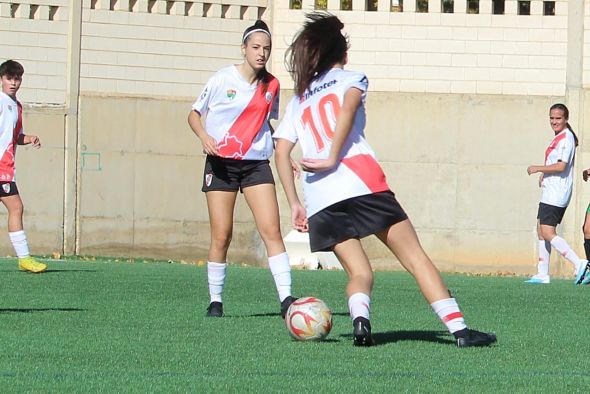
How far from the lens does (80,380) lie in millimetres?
5910

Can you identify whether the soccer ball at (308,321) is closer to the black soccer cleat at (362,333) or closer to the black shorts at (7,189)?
the black soccer cleat at (362,333)

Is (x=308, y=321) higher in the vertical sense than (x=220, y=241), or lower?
lower

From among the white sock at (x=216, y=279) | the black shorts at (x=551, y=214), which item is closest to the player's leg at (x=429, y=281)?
the white sock at (x=216, y=279)

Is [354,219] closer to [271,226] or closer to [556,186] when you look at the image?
[271,226]

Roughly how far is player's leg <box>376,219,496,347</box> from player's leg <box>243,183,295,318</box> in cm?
217

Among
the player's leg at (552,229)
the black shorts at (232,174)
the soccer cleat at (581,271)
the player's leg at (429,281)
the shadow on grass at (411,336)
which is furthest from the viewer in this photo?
the player's leg at (552,229)

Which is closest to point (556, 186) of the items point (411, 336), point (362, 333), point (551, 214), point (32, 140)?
point (551, 214)

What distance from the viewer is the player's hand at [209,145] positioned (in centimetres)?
935

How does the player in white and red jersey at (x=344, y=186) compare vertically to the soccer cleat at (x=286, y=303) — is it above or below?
above

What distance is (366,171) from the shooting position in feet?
Result: 24.5

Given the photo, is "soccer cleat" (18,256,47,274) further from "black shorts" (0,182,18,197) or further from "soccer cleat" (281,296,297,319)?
"soccer cleat" (281,296,297,319)

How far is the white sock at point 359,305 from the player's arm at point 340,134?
0.72 meters

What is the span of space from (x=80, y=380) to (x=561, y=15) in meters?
16.3

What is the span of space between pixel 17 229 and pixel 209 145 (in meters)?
5.24
